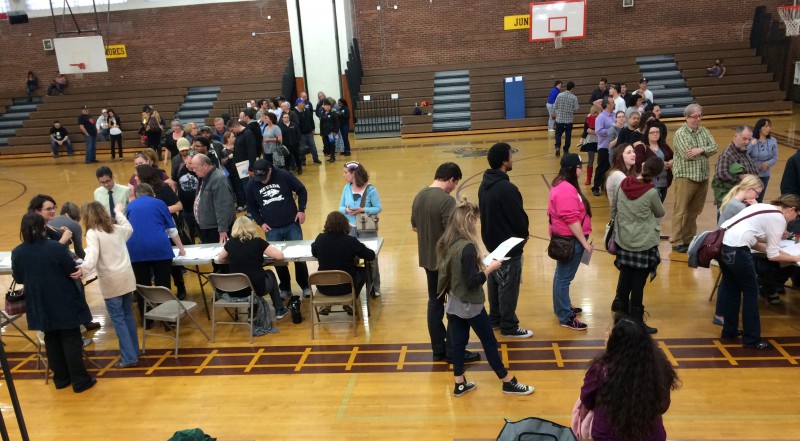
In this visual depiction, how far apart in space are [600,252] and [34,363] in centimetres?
601

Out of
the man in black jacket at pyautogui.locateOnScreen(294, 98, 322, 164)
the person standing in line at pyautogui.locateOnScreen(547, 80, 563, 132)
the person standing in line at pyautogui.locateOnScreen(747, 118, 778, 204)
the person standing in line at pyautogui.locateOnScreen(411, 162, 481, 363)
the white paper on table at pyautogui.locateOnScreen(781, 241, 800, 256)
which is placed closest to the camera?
the person standing in line at pyautogui.locateOnScreen(411, 162, 481, 363)

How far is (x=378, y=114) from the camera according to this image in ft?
60.7

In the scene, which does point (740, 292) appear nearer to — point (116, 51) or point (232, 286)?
point (232, 286)

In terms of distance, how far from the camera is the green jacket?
4043 mm

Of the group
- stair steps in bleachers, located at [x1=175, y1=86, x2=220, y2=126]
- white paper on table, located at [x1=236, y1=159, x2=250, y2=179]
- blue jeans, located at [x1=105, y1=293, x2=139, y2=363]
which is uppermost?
stair steps in bleachers, located at [x1=175, y1=86, x2=220, y2=126]

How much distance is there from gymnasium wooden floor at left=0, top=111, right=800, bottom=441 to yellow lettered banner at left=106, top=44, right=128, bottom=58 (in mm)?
16310

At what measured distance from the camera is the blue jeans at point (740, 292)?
4.61 metres

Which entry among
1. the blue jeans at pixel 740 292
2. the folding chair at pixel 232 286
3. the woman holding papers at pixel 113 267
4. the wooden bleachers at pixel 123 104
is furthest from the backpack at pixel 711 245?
the wooden bleachers at pixel 123 104

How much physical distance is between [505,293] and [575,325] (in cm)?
76

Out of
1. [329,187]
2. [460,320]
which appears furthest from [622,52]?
[460,320]

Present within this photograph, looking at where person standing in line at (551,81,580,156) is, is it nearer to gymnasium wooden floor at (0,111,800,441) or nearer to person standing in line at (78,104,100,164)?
gymnasium wooden floor at (0,111,800,441)

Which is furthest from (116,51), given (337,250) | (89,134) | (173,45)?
(337,250)

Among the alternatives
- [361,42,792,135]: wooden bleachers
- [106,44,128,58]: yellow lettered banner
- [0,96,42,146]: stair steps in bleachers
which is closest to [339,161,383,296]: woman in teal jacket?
[361,42,792,135]: wooden bleachers

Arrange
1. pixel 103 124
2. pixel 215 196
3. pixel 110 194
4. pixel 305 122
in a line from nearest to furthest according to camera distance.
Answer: pixel 110 194 < pixel 215 196 < pixel 305 122 < pixel 103 124
